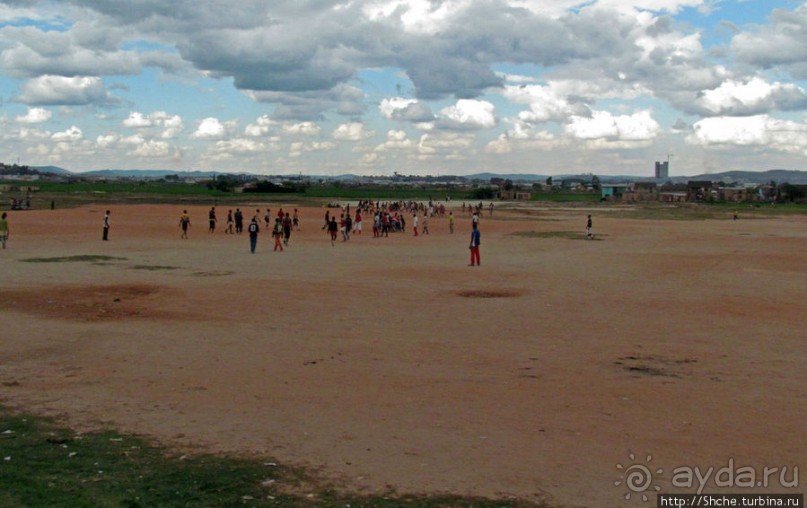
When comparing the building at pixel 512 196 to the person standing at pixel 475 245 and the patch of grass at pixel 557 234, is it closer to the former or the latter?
the patch of grass at pixel 557 234

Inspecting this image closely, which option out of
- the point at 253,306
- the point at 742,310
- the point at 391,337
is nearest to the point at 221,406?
the point at 391,337

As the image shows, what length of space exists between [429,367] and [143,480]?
247 inches

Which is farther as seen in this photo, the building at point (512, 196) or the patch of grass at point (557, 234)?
the building at point (512, 196)

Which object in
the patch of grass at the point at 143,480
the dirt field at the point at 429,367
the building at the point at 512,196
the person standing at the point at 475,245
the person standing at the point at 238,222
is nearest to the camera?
the patch of grass at the point at 143,480

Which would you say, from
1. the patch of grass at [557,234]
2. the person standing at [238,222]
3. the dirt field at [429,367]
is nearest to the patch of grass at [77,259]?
the dirt field at [429,367]

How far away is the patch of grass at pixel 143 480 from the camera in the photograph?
24.4 feet

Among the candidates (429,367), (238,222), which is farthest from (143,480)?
(238,222)

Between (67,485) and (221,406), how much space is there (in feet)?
10.3

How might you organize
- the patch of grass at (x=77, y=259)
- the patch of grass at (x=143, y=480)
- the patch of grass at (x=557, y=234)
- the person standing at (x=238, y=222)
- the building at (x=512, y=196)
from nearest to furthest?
the patch of grass at (x=143, y=480) < the patch of grass at (x=77, y=259) < the person standing at (x=238, y=222) < the patch of grass at (x=557, y=234) < the building at (x=512, y=196)

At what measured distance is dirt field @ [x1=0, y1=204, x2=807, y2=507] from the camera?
9016mm

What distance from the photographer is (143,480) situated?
26.0 ft

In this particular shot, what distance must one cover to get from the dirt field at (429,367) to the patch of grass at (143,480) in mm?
371

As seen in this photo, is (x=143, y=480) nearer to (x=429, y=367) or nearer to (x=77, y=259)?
Answer: (x=429, y=367)

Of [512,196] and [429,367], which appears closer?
[429,367]
